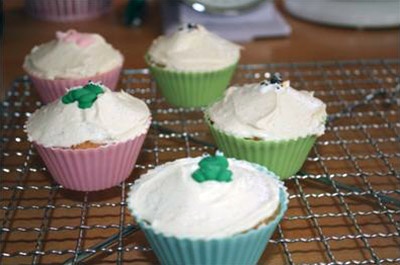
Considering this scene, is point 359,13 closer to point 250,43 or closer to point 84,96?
point 250,43

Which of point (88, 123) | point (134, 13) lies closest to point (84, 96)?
point (88, 123)

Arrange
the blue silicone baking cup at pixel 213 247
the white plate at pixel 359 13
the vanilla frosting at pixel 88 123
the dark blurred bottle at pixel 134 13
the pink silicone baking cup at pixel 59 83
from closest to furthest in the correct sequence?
the blue silicone baking cup at pixel 213 247 → the vanilla frosting at pixel 88 123 → the pink silicone baking cup at pixel 59 83 → the white plate at pixel 359 13 → the dark blurred bottle at pixel 134 13

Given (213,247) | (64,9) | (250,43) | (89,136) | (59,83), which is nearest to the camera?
(213,247)

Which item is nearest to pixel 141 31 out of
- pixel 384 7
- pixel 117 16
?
pixel 117 16

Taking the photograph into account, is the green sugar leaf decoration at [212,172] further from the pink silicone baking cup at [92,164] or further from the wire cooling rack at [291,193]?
the pink silicone baking cup at [92,164]

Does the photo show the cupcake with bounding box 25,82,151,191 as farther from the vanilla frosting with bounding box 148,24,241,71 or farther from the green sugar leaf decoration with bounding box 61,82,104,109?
the vanilla frosting with bounding box 148,24,241,71

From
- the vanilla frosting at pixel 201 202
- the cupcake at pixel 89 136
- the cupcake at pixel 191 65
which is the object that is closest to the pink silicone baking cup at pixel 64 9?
the cupcake at pixel 191 65
